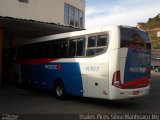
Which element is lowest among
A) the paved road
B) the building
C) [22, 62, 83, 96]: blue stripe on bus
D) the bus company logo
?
the paved road

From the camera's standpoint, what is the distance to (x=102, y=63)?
1281 centimetres

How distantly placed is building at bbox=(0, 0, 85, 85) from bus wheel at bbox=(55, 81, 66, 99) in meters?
6.08

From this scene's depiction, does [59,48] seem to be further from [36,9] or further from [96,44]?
[36,9]

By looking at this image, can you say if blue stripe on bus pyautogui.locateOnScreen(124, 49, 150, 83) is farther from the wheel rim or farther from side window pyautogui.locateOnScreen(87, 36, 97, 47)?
the wheel rim

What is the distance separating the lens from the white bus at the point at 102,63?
12578 millimetres

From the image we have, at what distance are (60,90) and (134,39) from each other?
4507mm

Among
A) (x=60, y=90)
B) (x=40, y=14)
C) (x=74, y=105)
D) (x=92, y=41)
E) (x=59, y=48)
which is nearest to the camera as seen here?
(x=92, y=41)

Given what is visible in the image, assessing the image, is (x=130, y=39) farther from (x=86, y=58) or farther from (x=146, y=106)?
(x=146, y=106)

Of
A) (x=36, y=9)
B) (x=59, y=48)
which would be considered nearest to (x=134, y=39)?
(x=59, y=48)

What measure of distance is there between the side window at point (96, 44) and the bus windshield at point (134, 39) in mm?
693

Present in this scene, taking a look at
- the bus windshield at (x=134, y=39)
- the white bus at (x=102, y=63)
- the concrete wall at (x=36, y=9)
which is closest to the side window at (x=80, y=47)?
the white bus at (x=102, y=63)

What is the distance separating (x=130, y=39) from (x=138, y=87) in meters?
1.93

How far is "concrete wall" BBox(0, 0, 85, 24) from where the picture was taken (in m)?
25.8

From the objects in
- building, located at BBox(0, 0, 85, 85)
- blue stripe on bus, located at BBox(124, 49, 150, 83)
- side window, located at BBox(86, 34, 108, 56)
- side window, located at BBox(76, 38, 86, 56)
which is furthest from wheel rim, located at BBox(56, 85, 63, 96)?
building, located at BBox(0, 0, 85, 85)
